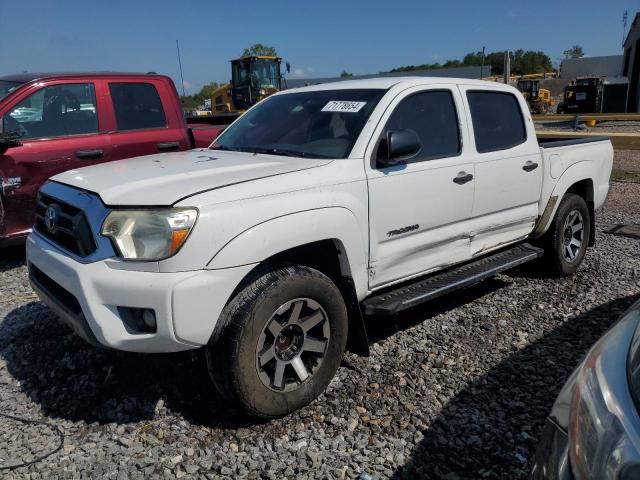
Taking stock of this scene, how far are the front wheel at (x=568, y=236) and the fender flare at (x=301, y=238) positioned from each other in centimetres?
259

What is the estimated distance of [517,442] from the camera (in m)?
2.91

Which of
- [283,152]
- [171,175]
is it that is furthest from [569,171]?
[171,175]

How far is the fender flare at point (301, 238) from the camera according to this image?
2.74m

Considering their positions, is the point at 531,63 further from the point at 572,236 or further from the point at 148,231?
the point at 148,231

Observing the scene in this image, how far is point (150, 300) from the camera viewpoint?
2609 mm

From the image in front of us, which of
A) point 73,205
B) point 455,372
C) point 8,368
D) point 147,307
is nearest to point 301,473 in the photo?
point 147,307

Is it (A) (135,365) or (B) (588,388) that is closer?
(B) (588,388)

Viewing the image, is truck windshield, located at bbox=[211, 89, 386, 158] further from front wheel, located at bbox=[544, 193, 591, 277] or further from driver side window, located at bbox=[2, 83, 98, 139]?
front wheel, located at bbox=[544, 193, 591, 277]

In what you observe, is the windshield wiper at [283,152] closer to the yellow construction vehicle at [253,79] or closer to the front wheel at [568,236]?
the front wheel at [568,236]

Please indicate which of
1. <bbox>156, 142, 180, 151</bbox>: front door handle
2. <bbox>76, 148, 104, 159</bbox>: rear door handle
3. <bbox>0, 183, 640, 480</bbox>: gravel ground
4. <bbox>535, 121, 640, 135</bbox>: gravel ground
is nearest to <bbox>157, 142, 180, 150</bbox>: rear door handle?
<bbox>156, 142, 180, 151</bbox>: front door handle

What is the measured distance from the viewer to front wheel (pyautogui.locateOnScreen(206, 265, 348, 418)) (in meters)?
2.79

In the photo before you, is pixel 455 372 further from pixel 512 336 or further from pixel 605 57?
pixel 605 57

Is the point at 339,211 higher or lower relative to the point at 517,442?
higher

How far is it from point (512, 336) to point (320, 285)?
190cm
